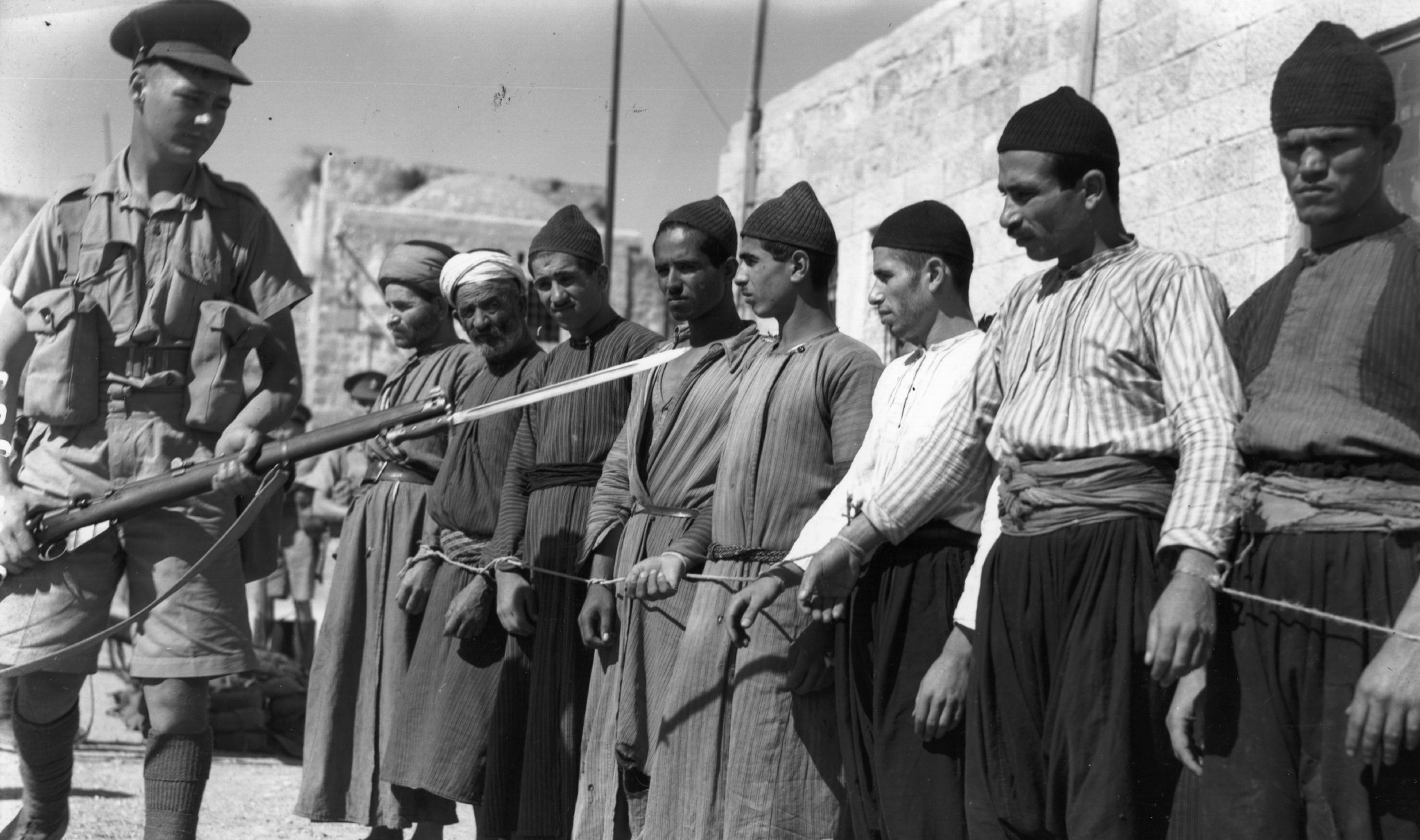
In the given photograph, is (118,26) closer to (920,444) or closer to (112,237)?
(112,237)

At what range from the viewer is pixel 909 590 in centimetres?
381

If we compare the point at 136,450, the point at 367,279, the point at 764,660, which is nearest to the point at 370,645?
the point at 136,450

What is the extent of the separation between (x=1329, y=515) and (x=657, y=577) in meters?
1.93

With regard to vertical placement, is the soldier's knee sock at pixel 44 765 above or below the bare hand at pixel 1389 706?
below

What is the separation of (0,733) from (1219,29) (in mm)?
5616

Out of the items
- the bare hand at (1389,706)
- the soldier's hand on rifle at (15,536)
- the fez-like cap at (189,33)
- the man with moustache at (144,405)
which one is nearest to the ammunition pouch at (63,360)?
the man with moustache at (144,405)

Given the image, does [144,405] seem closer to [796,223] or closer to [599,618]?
[599,618]

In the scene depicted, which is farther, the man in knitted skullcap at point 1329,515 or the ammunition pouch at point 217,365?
the ammunition pouch at point 217,365

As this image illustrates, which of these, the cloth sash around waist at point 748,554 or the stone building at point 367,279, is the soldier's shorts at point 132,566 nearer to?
the cloth sash around waist at point 748,554

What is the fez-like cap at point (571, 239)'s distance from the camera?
5312mm

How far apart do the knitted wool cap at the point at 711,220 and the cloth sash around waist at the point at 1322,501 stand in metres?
2.20

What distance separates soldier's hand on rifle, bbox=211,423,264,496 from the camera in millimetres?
4680

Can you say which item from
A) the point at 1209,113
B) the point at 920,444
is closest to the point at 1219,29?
the point at 1209,113

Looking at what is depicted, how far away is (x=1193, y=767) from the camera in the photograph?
2.91 m
